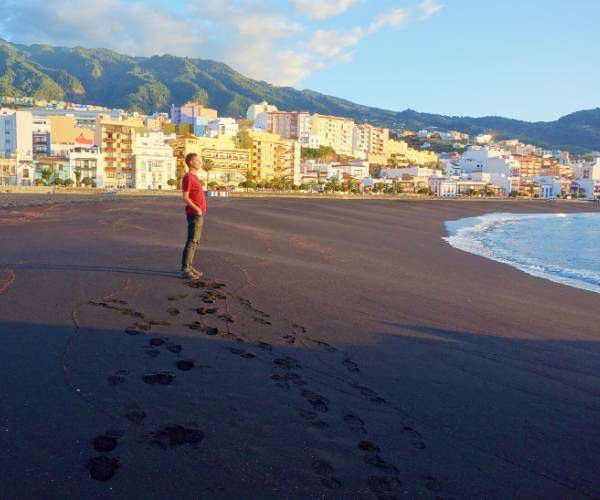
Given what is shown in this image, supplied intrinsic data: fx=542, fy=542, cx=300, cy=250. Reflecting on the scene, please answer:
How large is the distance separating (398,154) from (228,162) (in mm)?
71888

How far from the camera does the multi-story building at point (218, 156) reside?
71381 millimetres

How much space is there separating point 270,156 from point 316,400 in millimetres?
82789

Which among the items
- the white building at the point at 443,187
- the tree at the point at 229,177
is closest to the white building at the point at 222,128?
the tree at the point at 229,177

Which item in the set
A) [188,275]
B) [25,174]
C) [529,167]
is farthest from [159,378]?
[529,167]

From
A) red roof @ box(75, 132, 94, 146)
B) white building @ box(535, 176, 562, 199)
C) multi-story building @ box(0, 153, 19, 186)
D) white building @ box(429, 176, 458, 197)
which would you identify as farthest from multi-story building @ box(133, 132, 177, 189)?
white building @ box(535, 176, 562, 199)

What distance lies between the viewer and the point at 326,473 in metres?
2.40

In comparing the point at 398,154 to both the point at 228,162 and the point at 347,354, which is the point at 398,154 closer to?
the point at 228,162

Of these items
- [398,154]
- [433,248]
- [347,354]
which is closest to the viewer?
[347,354]

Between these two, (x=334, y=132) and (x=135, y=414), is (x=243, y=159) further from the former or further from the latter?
(x=135, y=414)

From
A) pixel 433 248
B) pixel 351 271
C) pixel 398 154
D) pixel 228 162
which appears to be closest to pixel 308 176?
pixel 228 162

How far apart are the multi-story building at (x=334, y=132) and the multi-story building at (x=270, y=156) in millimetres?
40999

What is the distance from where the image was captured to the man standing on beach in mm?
6309

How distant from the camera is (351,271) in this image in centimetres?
847

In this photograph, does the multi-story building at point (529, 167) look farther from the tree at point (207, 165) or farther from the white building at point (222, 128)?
the tree at point (207, 165)
